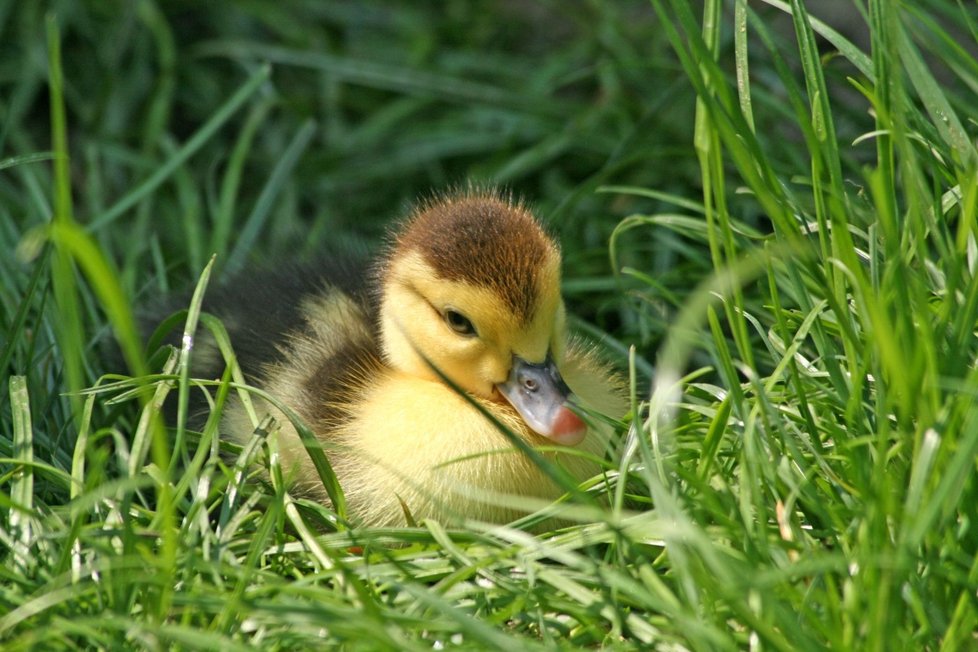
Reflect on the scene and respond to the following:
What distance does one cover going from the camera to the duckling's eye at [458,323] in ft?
6.05

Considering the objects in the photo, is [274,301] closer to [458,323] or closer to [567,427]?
[458,323]

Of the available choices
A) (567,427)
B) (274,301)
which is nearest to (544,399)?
(567,427)

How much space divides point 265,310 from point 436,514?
0.65 metres

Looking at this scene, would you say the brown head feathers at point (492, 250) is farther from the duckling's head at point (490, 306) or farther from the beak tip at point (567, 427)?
the beak tip at point (567, 427)

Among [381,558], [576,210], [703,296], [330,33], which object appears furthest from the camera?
[330,33]

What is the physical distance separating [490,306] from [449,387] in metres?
0.14

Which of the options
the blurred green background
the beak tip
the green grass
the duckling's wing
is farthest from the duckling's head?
the blurred green background

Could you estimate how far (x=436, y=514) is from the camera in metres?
1.76

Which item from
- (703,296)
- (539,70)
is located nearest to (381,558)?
(703,296)

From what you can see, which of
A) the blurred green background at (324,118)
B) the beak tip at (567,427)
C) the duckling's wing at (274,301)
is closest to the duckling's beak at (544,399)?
the beak tip at (567,427)

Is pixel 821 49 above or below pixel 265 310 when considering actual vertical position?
above

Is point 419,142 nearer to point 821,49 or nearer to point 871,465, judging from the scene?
point 821,49

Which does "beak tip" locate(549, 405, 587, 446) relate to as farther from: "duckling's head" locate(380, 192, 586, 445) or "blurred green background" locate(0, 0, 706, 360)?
"blurred green background" locate(0, 0, 706, 360)

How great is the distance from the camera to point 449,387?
1725mm
